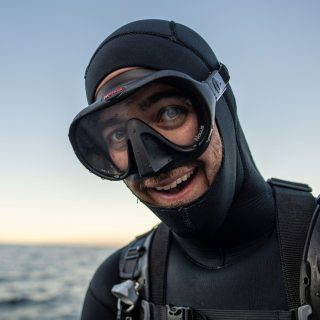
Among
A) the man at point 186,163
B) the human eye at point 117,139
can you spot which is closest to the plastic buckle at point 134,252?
the man at point 186,163

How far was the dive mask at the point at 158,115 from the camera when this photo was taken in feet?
4.89

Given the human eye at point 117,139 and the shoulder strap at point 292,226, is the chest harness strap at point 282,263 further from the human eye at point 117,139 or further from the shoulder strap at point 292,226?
the human eye at point 117,139

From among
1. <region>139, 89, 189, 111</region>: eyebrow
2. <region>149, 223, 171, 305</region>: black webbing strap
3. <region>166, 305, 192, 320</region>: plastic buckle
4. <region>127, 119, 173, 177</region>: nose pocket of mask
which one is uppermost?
<region>139, 89, 189, 111</region>: eyebrow

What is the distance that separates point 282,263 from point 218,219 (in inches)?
16.0

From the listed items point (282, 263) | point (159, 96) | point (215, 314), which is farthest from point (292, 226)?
point (159, 96)

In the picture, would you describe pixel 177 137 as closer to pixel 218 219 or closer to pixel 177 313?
pixel 218 219

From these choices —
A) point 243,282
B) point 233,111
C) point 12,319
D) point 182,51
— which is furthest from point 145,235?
point 12,319

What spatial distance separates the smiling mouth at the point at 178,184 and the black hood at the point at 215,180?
0.41 ft

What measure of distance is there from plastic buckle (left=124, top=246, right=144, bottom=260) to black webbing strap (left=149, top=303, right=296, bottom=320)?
38 centimetres

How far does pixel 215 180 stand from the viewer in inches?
62.9

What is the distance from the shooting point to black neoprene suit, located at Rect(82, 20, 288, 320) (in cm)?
160

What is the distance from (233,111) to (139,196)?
882 millimetres

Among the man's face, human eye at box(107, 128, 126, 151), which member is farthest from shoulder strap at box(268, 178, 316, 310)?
human eye at box(107, 128, 126, 151)

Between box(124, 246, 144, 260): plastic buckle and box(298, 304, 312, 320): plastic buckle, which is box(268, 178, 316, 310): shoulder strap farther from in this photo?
box(124, 246, 144, 260): plastic buckle
